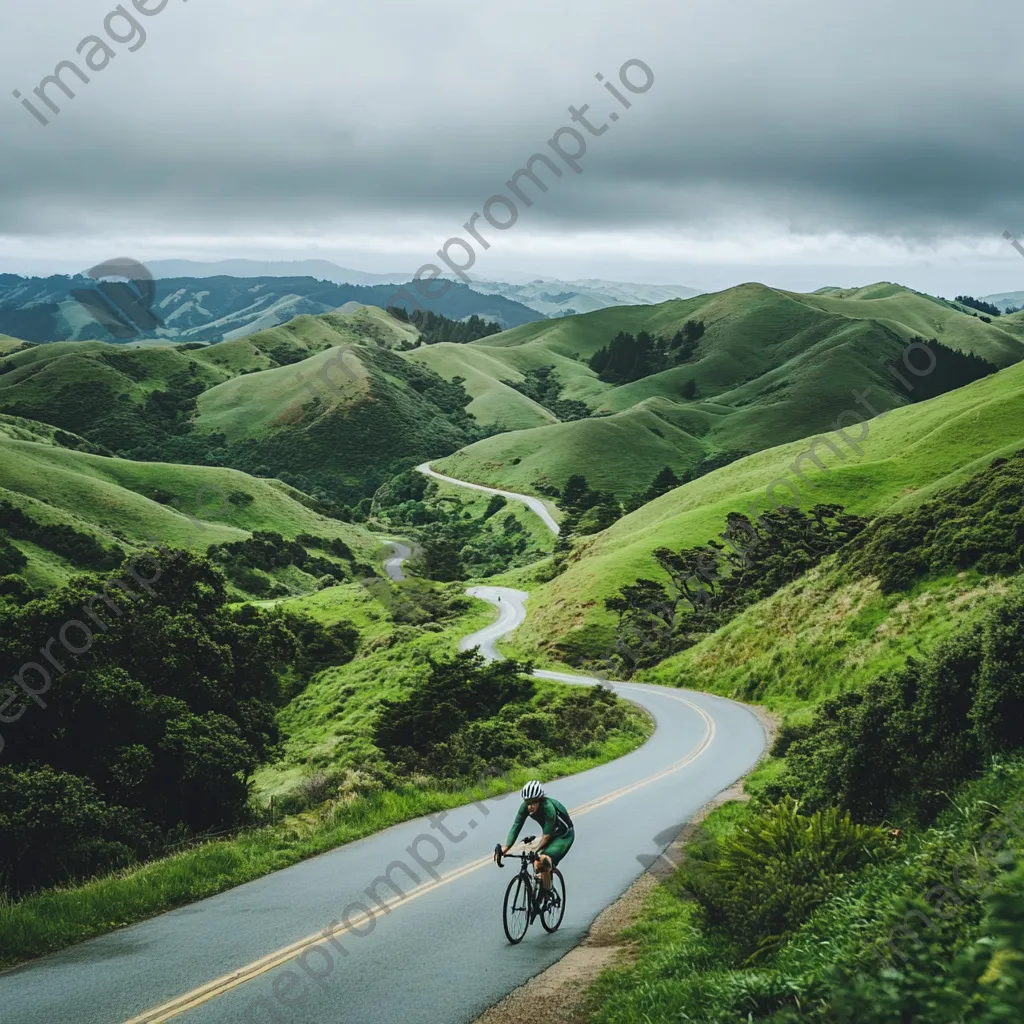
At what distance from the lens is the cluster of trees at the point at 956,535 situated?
3031cm

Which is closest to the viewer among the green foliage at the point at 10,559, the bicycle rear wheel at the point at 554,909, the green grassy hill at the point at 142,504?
the bicycle rear wheel at the point at 554,909

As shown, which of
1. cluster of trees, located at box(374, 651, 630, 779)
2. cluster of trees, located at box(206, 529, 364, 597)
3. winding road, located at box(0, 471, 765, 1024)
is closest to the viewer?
winding road, located at box(0, 471, 765, 1024)

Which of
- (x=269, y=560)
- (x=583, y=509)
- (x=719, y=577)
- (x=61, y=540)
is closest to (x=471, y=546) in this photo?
(x=583, y=509)

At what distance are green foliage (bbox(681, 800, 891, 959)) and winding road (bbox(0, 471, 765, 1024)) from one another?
2.12 m

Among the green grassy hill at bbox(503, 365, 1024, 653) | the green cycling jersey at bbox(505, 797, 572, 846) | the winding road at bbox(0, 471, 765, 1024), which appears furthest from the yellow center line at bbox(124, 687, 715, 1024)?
the green grassy hill at bbox(503, 365, 1024, 653)

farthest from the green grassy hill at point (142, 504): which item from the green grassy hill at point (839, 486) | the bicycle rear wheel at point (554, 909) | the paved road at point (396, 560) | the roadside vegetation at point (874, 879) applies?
the roadside vegetation at point (874, 879)

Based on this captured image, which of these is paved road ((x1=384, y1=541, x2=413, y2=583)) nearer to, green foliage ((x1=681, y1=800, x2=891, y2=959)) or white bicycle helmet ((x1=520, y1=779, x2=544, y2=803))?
white bicycle helmet ((x1=520, y1=779, x2=544, y2=803))

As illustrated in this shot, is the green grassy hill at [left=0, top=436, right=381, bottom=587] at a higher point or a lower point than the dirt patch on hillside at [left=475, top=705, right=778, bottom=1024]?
higher

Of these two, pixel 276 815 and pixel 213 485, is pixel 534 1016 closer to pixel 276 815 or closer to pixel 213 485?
pixel 276 815

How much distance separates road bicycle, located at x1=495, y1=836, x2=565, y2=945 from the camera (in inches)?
386

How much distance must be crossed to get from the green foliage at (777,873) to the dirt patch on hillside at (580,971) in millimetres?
1273

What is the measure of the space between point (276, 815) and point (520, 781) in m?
6.02

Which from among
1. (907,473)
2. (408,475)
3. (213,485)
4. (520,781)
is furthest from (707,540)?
(408,475)

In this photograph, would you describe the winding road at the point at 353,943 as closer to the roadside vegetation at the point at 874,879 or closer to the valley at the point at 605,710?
the valley at the point at 605,710
